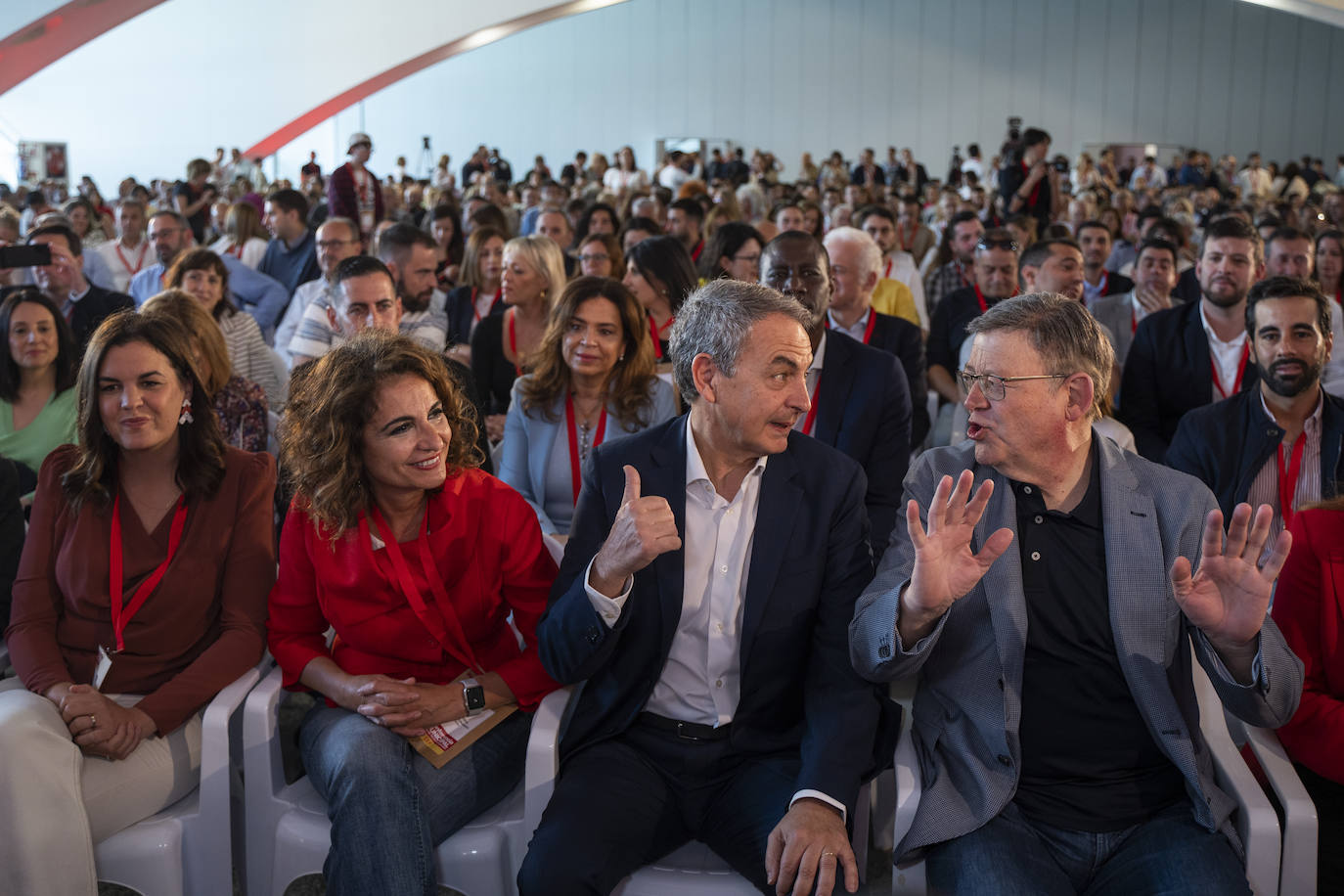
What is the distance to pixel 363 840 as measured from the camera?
1880 millimetres

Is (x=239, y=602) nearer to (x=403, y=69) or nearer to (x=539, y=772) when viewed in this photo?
(x=539, y=772)

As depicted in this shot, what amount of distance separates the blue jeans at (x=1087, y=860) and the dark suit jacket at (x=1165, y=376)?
2231 mm

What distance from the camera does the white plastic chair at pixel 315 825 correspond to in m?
2.01

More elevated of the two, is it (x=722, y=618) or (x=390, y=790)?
(x=722, y=618)

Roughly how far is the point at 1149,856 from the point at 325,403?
1.67 meters

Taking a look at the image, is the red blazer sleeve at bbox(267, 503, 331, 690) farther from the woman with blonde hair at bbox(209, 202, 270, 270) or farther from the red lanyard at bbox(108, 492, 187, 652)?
the woman with blonde hair at bbox(209, 202, 270, 270)

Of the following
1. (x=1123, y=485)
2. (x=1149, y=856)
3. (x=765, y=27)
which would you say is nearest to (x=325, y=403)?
(x=1123, y=485)

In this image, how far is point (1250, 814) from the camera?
1.76m

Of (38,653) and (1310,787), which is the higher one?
(38,653)

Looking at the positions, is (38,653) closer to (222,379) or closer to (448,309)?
(222,379)

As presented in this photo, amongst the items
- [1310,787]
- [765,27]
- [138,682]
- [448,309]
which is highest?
[765,27]

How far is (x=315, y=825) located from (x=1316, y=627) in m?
1.88

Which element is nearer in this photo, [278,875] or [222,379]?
[278,875]

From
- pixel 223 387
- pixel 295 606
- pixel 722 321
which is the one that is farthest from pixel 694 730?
pixel 223 387
